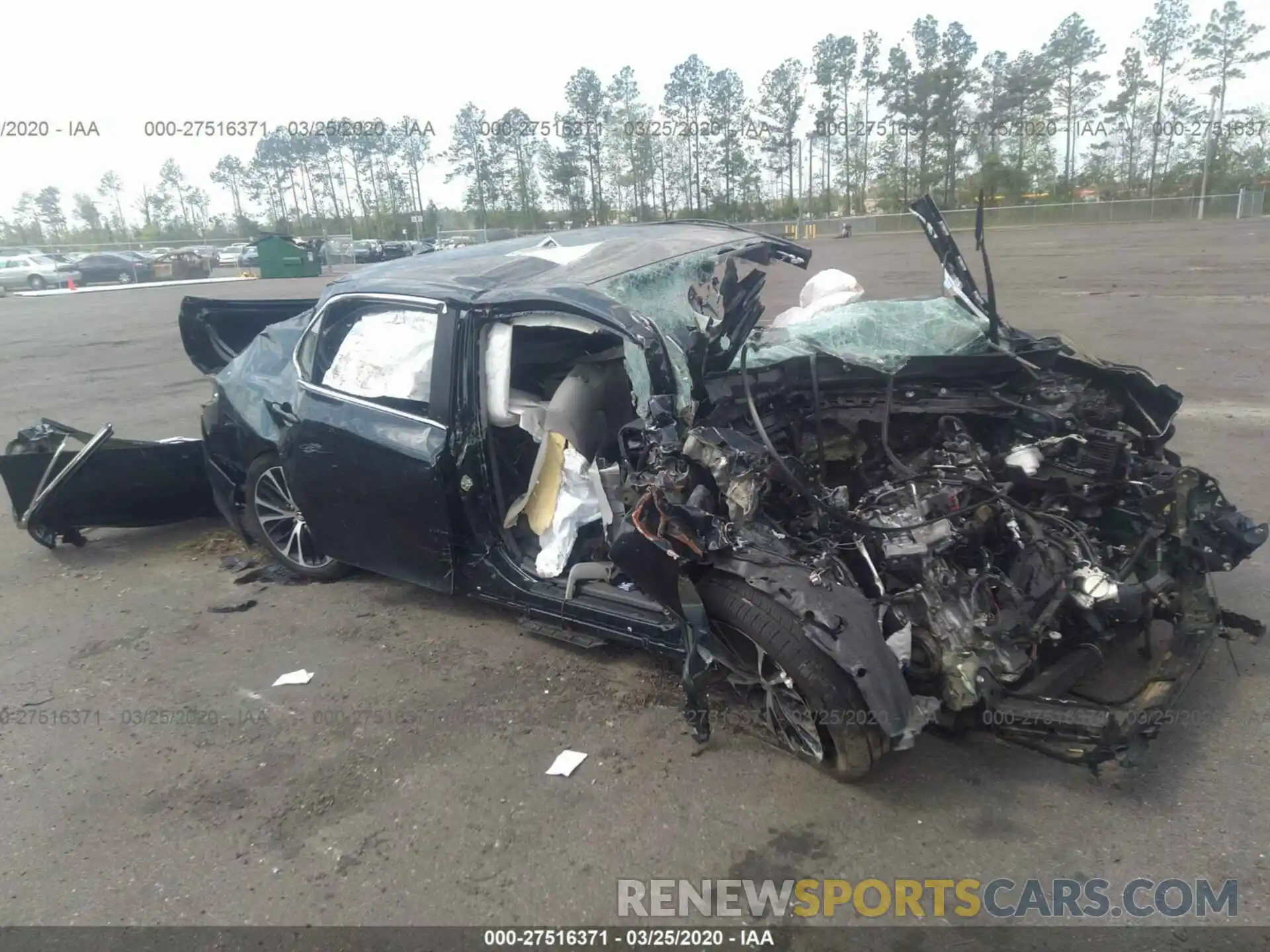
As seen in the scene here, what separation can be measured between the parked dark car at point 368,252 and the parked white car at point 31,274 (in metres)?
12.6

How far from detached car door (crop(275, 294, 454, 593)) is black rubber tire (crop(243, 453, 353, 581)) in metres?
0.46

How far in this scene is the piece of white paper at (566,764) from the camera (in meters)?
3.25

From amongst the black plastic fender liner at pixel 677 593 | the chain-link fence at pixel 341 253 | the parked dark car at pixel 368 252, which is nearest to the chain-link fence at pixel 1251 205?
the parked dark car at pixel 368 252

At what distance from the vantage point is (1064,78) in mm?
56844

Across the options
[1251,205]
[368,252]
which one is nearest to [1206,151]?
[1251,205]

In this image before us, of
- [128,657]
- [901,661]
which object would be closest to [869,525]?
[901,661]

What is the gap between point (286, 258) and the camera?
123ft

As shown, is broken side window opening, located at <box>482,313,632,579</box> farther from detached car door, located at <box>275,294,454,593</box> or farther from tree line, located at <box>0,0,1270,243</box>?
tree line, located at <box>0,0,1270,243</box>

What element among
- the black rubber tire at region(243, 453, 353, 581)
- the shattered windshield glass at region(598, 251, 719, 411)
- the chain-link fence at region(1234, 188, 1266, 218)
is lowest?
the chain-link fence at region(1234, 188, 1266, 218)

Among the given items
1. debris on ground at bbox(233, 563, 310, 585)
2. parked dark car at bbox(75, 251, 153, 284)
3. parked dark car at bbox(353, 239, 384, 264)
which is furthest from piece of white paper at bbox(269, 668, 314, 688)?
parked dark car at bbox(75, 251, 153, 284)

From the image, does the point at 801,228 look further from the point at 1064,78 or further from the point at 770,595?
→ the point at 770,595

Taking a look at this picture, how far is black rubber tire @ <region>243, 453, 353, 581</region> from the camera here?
5.06 metres

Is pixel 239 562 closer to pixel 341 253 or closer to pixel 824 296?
pixel 824 296

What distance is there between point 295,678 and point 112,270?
4228 centimetres
